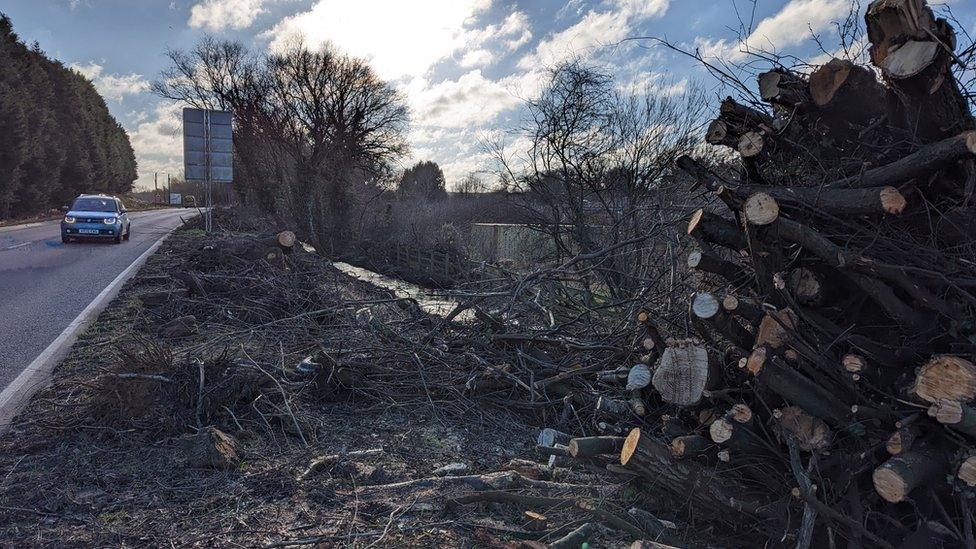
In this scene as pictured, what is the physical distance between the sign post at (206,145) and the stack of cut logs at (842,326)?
17609 millimetres

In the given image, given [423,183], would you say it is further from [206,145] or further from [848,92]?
[848,92]

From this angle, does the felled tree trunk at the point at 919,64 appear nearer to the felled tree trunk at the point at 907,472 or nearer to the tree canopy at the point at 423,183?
the felled tree trunk at the point at 907,472

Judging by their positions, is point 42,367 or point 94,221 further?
point 94,221

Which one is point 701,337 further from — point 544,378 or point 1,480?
point 1,480

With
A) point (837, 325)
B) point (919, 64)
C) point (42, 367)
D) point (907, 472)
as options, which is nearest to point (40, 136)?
point (42, 367)

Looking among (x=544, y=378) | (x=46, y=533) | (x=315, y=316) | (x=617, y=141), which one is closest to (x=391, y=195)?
(x=617, y=141)

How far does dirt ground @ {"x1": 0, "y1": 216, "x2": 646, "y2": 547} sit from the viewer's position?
3197 mm

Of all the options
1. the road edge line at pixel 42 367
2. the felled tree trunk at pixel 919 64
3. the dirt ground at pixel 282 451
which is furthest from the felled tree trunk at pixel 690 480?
the road edge line at pixel 42 367

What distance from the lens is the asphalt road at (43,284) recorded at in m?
6.67

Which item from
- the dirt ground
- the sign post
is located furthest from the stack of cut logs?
the sign post

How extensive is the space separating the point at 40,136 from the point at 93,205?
22512 millimetres

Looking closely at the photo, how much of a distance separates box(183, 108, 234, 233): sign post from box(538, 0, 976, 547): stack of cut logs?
1761 cm

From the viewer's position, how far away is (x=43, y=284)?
34.8ft

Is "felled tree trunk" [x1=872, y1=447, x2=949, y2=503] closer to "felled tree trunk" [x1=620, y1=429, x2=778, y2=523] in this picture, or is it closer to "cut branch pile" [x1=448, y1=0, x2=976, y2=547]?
"cut branch pile" [x1=448, y1=0, x2=976, y2=547]
